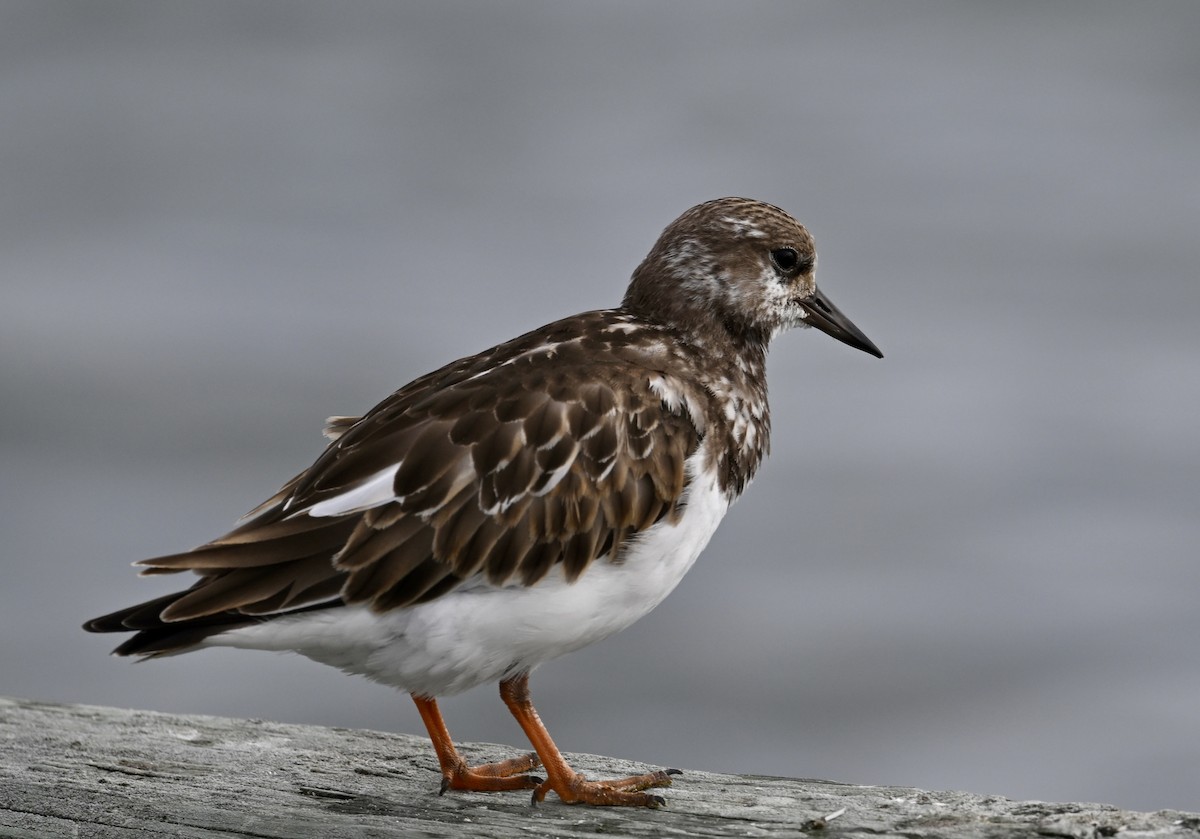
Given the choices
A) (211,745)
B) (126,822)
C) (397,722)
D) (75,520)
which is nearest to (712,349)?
(211,745)

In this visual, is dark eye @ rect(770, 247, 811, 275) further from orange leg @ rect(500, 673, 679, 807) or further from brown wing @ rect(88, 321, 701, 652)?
orange leg @ rect(500, 673, 679, 807)

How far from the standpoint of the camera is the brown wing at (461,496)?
150 inches

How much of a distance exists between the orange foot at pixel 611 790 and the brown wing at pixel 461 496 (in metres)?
0.51

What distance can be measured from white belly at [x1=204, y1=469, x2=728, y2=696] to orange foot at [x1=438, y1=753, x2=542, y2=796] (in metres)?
0.20

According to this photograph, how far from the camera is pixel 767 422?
4.66m

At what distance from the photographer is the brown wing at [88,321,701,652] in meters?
3.82

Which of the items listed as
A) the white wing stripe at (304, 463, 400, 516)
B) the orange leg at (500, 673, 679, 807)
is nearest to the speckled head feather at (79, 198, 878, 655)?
the white wing stripe at (304, 463, 400, 516)

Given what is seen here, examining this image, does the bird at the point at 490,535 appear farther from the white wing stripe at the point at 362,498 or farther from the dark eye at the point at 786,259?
the dark eye at the point at 786,259

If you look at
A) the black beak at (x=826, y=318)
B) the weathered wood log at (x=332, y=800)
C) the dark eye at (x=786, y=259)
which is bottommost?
the weathered wood log at (x=332, y=800)

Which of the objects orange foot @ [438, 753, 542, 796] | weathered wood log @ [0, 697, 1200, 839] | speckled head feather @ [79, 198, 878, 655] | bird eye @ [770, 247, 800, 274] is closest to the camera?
weathered wood log @ [0, 697, 1200, 839]

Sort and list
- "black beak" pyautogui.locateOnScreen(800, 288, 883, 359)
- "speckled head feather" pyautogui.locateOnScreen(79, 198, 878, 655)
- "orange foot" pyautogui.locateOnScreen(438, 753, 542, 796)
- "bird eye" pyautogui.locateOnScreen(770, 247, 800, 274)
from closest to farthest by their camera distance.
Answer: "speckled head feather" pyautogui.locateOnScreen(79, 198, 878, 655) → "orange foot" pyautogui.locateOnScreen(438, 753, 542, 796) → "bird eye" pyautogui.locateOnScreen(770, 247, 800, 274) → "black beak" pyautogui.locateOnScreen(800, 288, 883, 359)

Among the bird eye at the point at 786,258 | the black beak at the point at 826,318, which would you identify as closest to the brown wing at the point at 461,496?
the bird eye at the point at 786,258

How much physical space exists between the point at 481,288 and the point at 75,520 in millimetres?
3278

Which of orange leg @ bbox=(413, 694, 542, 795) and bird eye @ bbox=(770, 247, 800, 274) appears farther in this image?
bird eye @ bbox=(770, 247, 800, 274)
